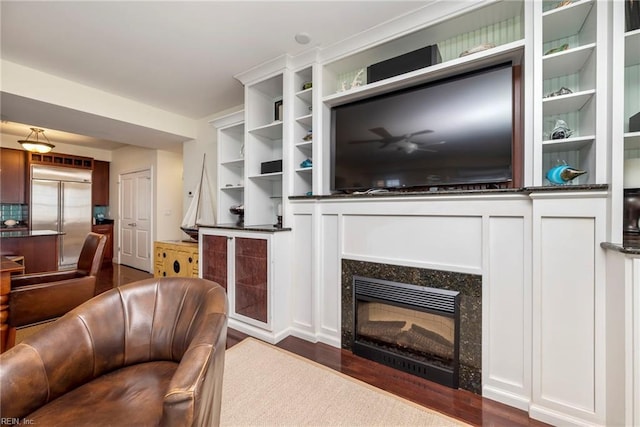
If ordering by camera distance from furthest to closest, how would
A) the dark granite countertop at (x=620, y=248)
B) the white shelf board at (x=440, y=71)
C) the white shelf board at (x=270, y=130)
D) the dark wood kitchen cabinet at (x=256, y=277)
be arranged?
the white shelf board at (x=270, y=130) < the dark wood kitchen cabinet at (x=256, y=277) < the white shelf board at (x=440, y=71) < the dark granite countertop at (x=620, y=248)

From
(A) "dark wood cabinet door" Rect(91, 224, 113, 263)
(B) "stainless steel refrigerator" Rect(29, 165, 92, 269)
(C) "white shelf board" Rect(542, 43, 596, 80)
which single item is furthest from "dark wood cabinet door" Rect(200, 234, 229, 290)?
(A) "dark wood cabinet door" Rect(91, 224, 113, 263)

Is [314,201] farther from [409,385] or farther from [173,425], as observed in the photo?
[173,425]

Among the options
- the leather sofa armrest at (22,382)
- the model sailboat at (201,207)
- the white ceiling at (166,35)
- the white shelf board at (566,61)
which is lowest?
the leather sofa armrest at (22,382)

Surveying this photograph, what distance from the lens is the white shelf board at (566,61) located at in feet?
4.85

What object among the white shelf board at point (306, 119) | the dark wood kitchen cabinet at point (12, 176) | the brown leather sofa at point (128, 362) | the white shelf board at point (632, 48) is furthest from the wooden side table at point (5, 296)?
the dark wood kitchen cabinet at point (12, 176)

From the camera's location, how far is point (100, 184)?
6.08 m

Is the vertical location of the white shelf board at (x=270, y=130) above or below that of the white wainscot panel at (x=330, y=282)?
above

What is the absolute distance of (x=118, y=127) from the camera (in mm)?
3633

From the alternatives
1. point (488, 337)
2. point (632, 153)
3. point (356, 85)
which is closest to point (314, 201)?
point (356, 85)

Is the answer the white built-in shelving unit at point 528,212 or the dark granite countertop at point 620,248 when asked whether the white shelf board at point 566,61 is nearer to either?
the white built-in shelving unit at point 528,212

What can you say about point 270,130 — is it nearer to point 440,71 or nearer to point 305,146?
point 305,146

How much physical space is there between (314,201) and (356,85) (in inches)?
42.8

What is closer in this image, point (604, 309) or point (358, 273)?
point (604, 309)

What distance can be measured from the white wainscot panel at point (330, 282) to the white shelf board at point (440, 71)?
3.51ft
